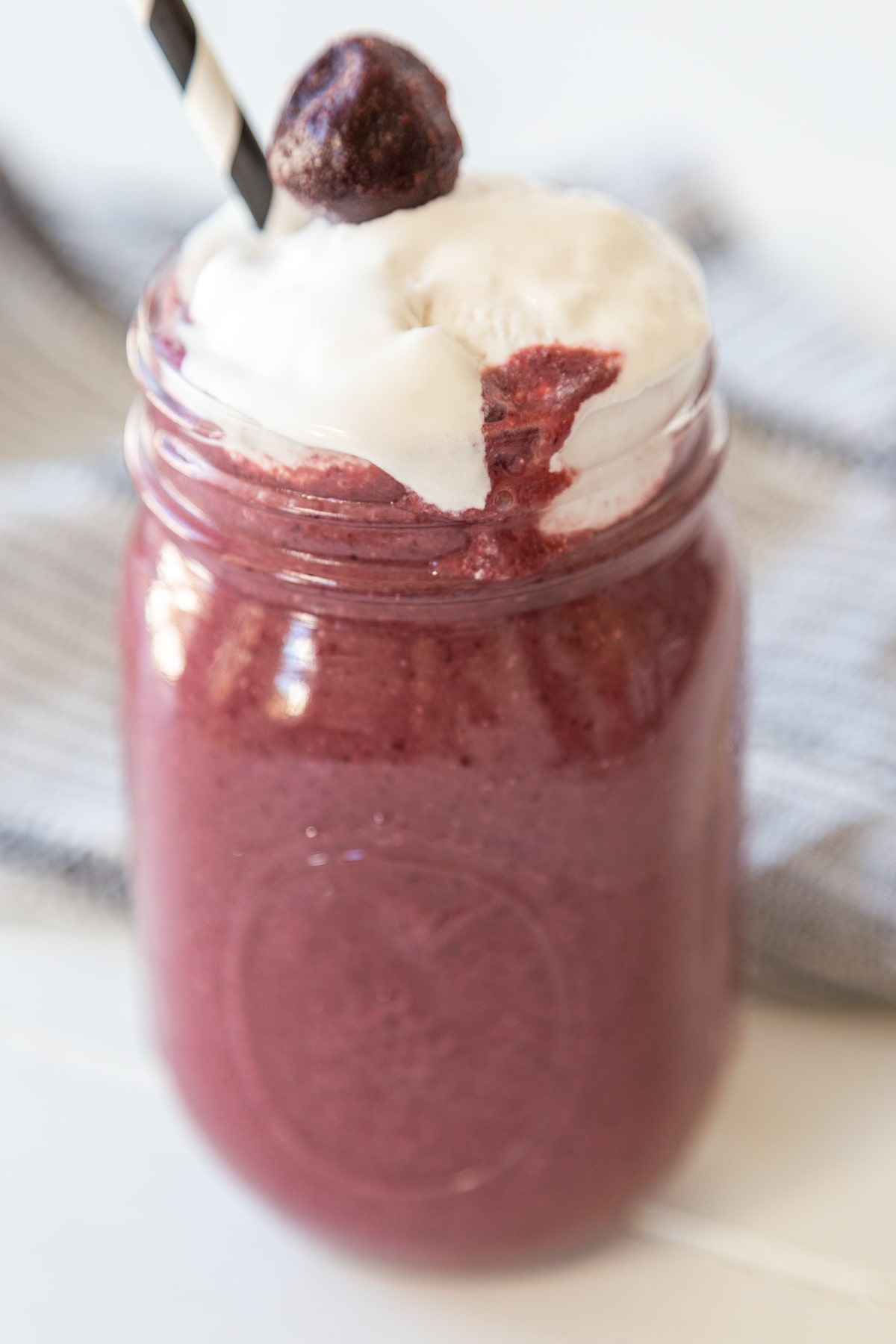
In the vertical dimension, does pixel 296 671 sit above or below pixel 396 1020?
above

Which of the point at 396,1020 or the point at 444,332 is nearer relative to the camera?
the point at 444,332

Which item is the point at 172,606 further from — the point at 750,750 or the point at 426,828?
the point at 750,750

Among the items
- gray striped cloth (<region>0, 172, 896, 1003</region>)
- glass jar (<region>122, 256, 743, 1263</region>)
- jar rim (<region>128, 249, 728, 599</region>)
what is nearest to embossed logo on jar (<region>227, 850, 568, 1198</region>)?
glass jar (<region>122, 256, 743, 1263</region>)

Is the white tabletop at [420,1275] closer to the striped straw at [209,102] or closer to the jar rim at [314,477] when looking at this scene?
the jar rim at [314,477]

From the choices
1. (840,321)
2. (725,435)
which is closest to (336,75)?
(725,435)

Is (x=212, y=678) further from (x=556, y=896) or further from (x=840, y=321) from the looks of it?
(x=840, y=321)

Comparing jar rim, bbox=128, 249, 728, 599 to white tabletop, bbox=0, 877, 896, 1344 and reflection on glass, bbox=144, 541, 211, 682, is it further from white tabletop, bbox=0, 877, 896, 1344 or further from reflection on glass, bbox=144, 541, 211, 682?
white tabletop, bbox=0, 877, 896, 1344

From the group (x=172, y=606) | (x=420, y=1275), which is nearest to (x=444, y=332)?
(x=172, y=606)
